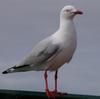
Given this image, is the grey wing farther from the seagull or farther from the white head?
the white head

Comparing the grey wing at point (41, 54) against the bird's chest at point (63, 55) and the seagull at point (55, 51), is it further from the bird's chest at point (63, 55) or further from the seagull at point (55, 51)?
the bird's chest at point (63, 55)

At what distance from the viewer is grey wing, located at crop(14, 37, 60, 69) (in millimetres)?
8055

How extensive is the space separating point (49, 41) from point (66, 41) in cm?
50

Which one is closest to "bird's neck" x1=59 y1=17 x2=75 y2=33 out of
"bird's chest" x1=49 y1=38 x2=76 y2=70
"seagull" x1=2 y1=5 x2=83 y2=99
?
"seagull" x1=2 y1=5 x2=83 y2=99

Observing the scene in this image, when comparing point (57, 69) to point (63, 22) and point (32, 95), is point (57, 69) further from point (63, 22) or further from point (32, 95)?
point (32, 95)

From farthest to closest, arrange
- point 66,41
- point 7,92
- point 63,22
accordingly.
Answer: point 63,22 → point 66,41 → point 7,92

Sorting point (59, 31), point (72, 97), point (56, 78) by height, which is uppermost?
point (59, 31)

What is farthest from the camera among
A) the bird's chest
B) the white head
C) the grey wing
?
the white head

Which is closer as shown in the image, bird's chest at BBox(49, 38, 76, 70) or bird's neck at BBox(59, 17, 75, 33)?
bird's chest at BBox(49, 38, 76, 70)

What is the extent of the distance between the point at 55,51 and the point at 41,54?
1.93 feet

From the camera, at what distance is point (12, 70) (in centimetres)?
888

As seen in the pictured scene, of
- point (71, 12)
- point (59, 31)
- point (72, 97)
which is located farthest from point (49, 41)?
point (72, 97)

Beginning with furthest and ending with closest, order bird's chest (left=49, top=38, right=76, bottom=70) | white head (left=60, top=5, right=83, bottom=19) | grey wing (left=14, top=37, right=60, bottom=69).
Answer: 1. white head (left=60, top=5, right=83, bottom=19)
2. grey wing (left=14, top=37, right=60, bottom=69)
3. bird's chest (left=49, top=38, right=76, bottom=70)

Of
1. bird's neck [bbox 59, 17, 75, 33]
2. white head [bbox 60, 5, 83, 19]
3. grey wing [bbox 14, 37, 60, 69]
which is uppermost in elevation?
white head [bbox 60, 5, 83, 19]
